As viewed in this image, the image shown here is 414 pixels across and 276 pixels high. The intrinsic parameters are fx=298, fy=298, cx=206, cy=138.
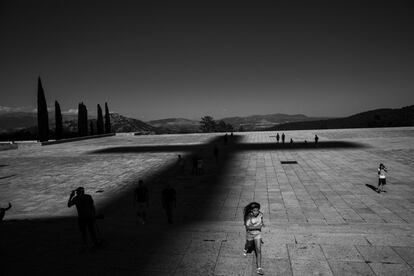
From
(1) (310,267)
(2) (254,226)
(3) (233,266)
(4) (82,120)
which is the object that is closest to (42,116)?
(4) (82,120)

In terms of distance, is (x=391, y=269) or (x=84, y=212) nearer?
(x=391, y=269)

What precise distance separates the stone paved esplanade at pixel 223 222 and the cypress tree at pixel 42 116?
2560 centimetres

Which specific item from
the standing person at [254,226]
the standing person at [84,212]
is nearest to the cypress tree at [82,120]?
the standing person at [84,212]

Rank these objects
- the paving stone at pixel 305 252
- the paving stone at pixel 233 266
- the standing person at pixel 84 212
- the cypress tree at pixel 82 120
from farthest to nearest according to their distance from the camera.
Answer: the cypress tree at pixel 82 120 → the standing person at pixel 84 212 → the paving stone at pixel 305 252 → the paving stone at pixel 233 266

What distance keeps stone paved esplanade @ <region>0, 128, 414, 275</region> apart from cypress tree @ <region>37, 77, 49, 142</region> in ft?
84.0

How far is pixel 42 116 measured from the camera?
4575cm

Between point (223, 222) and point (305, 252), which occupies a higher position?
point (305, 252)

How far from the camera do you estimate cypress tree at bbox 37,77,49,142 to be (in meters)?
45.5

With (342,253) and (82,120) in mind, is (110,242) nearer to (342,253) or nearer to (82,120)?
(342,253)

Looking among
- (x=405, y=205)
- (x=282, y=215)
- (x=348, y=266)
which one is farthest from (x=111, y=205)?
(x=405, y=205)

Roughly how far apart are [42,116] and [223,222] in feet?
145

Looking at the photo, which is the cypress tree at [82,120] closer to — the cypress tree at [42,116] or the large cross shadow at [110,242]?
the cypress tree at [42,116]

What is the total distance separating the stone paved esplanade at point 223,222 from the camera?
6.78m

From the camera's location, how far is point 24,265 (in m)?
7.08
